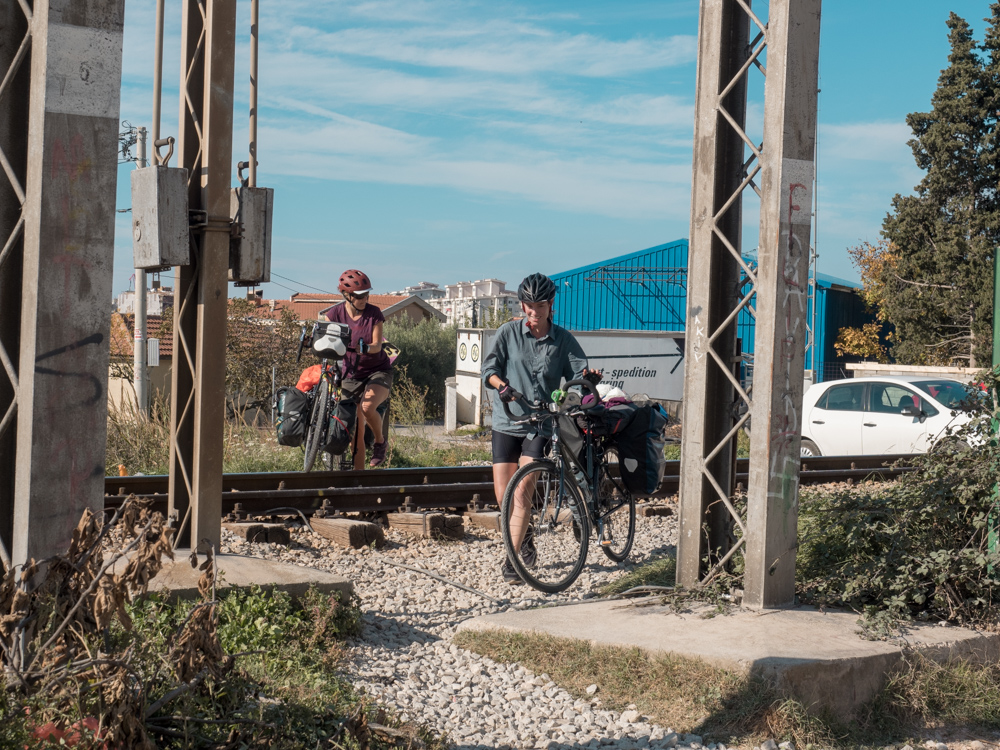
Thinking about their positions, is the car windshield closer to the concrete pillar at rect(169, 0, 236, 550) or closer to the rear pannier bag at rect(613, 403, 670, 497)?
the rear pannier bag at rect(613, 403, 670, 497)

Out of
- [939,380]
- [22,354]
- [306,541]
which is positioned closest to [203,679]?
[22,354]

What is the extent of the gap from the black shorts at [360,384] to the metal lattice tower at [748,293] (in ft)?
13.9

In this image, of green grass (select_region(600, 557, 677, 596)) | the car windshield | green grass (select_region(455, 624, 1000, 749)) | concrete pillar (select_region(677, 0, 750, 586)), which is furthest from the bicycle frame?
the car windshield

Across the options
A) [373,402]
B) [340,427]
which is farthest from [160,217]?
[373,402]

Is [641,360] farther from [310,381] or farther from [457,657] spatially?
[457,657]

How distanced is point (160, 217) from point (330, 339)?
340cm

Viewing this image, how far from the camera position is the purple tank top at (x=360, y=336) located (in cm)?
927

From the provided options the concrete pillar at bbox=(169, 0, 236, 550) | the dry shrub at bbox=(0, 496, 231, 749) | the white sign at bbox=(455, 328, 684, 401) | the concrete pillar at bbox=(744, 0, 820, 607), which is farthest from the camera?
the white sign at bbox=(455, 328, 684, 401)

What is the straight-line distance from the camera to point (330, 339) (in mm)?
8930

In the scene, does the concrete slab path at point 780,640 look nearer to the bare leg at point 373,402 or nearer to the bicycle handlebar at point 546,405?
the bicycle handlebar at point 546,405

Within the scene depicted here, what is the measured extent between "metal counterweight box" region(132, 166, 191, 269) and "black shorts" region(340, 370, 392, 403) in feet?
11.8

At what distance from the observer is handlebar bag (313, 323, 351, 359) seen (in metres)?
8.91

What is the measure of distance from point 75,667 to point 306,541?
5040mm

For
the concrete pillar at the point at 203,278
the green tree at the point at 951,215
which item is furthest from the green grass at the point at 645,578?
the green tree at the point at 951,215
